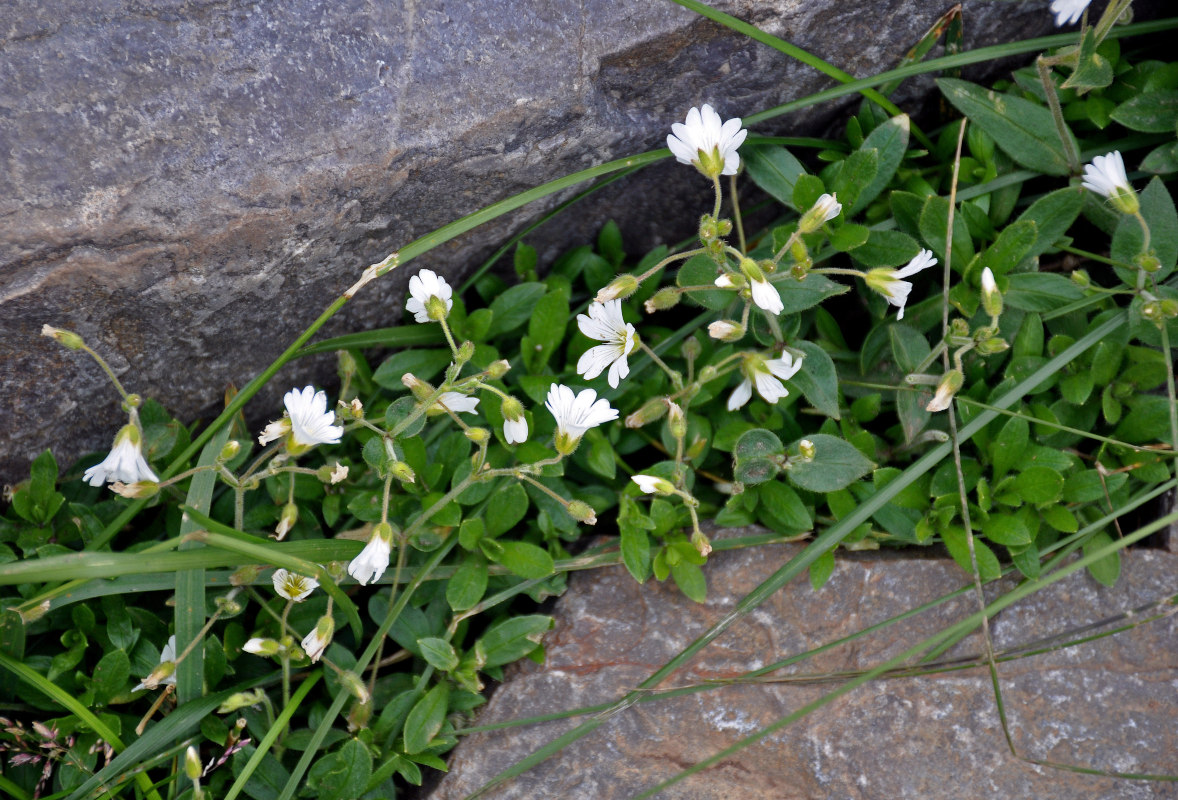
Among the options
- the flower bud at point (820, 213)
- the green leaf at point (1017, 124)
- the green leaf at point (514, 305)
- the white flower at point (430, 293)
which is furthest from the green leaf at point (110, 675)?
the green leaf at point (1017, 124)

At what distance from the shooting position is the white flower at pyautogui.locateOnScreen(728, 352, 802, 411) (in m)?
1.97

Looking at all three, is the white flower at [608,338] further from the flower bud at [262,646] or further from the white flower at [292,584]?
the flower bud at [262,646]

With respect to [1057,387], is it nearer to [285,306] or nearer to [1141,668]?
[1141,668]

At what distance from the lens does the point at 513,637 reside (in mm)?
2117

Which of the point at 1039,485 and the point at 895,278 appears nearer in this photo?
the point at 895,278

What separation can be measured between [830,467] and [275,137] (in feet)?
4.92

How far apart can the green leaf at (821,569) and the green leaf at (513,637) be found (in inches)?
26.2

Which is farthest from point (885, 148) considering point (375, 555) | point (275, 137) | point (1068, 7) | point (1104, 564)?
point (375, 555)

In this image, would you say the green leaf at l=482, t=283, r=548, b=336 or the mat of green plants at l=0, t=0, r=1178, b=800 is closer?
the mat of green plants at l=0, t=0, r=1178, b=800

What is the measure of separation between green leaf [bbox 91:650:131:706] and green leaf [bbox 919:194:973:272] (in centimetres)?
223

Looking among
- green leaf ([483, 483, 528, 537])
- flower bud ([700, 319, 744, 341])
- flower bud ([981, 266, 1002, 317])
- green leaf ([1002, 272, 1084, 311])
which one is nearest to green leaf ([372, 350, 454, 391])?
green leaf ([483, 483, 528, 537])

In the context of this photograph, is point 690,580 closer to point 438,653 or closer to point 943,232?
point 438,653

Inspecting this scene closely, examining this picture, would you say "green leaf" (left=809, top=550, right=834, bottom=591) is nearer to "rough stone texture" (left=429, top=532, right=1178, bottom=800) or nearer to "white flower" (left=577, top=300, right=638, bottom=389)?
"rough stone texture" (left=429, top=532, right=1178, bottom=800)

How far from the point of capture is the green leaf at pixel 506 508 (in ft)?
6.91
